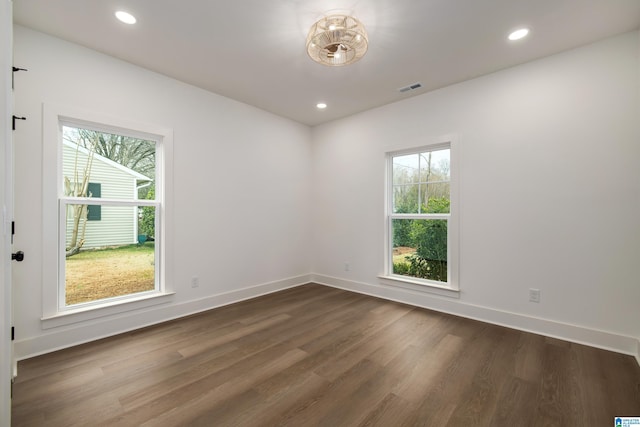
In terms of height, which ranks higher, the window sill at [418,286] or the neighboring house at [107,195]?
the neighboring house at [107,195]

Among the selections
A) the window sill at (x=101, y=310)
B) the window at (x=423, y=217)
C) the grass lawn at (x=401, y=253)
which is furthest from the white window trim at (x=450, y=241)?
the window sill at (x=101, y=310)

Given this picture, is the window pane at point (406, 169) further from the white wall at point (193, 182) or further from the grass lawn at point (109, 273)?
the grass lawn at point (109, 273)

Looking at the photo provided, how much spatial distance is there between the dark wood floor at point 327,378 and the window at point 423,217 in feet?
2.62

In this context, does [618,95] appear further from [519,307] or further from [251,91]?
[251,91]

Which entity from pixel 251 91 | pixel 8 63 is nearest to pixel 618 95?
pixel 251 91

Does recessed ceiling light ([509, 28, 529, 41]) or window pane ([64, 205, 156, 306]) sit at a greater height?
recessed ceiling light ([509, 28, 529, 41])

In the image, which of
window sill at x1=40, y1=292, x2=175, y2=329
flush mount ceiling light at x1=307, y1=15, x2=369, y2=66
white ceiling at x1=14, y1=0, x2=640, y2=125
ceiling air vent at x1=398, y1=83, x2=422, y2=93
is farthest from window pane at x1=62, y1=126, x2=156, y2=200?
ceiling air vent at x1=398, y1=83, x2=422, y2=93

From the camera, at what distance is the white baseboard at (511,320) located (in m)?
2.42

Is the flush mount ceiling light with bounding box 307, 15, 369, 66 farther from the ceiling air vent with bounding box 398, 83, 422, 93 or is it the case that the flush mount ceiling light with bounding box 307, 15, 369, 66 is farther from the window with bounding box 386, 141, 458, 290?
the window with bounding box 386, 141, 458, 290

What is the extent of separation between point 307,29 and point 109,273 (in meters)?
3.01

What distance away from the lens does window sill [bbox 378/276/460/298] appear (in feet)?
11.0

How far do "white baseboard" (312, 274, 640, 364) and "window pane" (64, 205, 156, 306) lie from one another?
2.82 meters

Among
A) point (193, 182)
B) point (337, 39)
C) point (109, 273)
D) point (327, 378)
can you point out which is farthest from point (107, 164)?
point (327, 378)

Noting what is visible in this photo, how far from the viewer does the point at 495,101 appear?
3.04 meters
